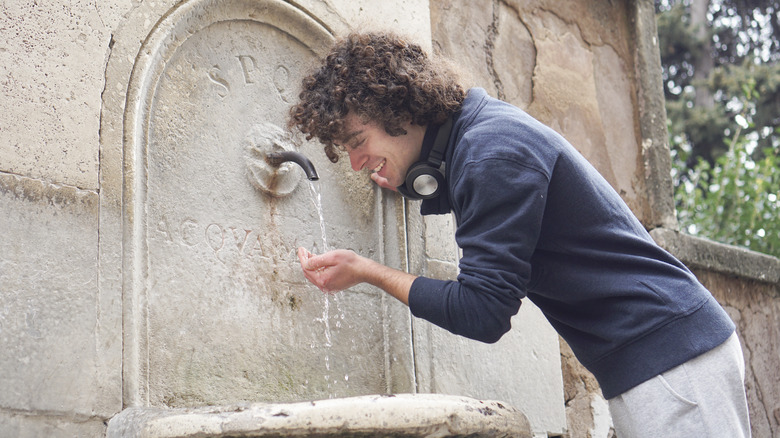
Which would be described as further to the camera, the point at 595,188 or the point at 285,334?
the point at 285,334

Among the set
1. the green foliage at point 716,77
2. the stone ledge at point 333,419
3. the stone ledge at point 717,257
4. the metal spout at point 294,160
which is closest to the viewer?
the stone ledge at point 333,419

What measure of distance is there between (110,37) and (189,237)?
0.56 metres

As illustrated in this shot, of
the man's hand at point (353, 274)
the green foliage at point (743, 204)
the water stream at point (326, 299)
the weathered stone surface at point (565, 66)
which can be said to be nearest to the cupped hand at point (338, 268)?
the man's hand at point (353, 274)

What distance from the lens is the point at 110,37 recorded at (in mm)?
2250

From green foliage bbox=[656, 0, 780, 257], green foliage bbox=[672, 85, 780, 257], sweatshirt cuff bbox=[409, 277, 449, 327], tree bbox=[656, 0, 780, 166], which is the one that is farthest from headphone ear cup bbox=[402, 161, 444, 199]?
tree bbox=[656, 0, 780, 166]

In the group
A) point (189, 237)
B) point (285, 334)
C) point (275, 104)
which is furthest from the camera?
point (275, 104)

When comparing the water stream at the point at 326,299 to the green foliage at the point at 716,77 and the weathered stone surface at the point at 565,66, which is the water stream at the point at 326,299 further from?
the green foliage at the point at 716,77

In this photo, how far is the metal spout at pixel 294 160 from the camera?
2463 millimetres

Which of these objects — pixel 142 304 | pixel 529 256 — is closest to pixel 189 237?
pixel 142 304

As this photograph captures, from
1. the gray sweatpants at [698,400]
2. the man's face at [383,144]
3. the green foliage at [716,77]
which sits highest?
the green foliage at [716,77]

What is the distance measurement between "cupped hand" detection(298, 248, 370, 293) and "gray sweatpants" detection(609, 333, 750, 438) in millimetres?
690

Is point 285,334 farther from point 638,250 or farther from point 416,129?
point 638,250

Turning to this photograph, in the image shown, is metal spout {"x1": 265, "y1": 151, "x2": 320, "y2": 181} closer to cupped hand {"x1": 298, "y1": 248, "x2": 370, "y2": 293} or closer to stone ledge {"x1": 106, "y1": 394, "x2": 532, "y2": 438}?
cupped hand {"x1": 298, "y1": 248, "x2": 370, "y2": 293}

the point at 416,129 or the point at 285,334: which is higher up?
the point at 416,129
